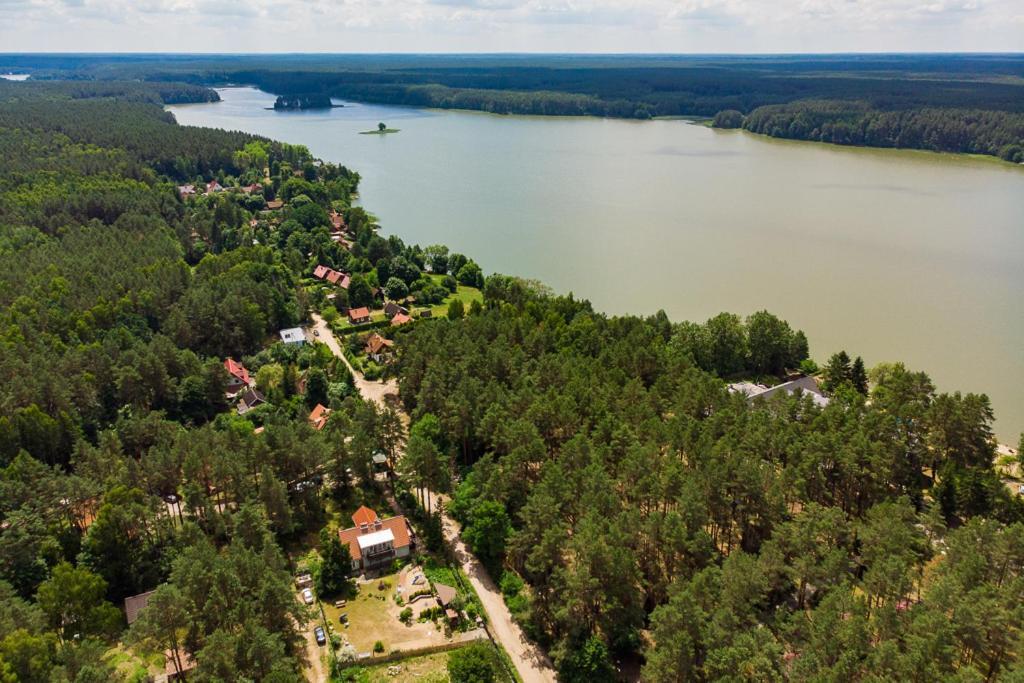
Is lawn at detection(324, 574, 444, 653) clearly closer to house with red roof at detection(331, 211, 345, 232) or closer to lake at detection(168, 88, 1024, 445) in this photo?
lake at detection(168, 88, 1024, 445)

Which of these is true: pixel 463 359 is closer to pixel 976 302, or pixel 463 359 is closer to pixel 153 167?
pixel 976 302

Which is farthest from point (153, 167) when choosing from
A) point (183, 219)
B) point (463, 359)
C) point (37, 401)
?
point (463, 359)

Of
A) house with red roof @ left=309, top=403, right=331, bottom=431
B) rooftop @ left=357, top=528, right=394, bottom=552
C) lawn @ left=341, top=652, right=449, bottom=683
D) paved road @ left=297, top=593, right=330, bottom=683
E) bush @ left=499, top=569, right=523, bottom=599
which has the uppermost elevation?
rooftop @ left=357, top=528, right=394, bottom=552

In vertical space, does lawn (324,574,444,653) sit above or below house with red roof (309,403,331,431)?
below

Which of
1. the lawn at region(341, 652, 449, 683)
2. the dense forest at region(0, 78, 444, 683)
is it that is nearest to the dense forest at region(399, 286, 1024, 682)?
the lawn at region(341, 652, 449, 683)

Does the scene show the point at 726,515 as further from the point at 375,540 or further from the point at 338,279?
the point at 338,279
